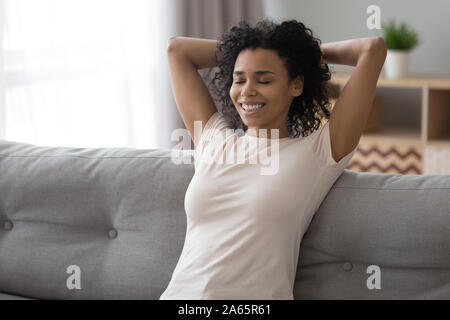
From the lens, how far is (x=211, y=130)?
1.66 metres

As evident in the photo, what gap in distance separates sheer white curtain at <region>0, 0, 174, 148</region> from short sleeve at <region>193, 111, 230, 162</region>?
126cm

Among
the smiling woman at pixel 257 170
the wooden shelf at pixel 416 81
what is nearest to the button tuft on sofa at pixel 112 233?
the smiling woman at pixel 257 170

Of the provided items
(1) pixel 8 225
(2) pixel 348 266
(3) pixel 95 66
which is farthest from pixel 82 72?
(2) pixel 348 266

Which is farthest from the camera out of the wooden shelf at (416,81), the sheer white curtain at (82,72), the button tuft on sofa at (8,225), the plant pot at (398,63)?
the plant pot at (398,63)

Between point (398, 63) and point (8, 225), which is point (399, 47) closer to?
point (398, 63)

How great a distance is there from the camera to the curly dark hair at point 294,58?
1568 millimetres

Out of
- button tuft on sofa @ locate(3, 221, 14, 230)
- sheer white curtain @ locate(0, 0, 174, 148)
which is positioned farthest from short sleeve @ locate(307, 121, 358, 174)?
sheer white curtain @ locate(0, 0, 174, 148)

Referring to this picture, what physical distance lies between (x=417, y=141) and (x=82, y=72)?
167cm

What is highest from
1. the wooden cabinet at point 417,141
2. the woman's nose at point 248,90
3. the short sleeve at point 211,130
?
the woman's nose at point 248,90

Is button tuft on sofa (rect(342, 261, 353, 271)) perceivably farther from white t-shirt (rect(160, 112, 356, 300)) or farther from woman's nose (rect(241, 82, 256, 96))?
woman's nose (rect(241, 82, 256, 96))

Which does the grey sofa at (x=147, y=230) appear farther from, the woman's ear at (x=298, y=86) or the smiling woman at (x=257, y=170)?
the woman's ear at (x=298, y=86)

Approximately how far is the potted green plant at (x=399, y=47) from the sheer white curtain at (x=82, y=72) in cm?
114

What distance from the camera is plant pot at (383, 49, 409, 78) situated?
11.2ft

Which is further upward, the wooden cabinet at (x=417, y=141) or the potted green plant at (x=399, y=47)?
the potted green plant at (x=399, y=47)
